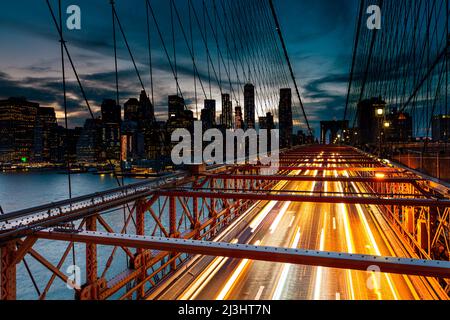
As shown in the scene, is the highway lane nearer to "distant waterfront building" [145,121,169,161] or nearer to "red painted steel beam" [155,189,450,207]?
"red painted steel beam" [155,189,450,207]

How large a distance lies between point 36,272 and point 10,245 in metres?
44.4

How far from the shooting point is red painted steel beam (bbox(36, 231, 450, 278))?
3.93m

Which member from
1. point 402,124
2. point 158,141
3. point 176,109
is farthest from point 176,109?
point 402,124

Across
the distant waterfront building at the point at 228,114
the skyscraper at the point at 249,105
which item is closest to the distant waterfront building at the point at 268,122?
the skyscraper at the point at 249,105

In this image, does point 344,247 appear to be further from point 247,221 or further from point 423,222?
point 247,221

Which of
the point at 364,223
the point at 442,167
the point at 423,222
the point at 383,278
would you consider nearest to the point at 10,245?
the point at 442,167

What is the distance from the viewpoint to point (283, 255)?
4414 mm

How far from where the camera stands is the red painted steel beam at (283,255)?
3929mm

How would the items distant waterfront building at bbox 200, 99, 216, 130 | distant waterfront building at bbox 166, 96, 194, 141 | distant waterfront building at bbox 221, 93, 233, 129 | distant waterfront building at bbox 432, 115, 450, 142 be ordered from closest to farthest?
distant waterfront building at bbox 432, 115, 450, 142, distant waterfront building at bbox 166, 96, 194, 141, distant waterfront building at bbox 200, 99, 216, 130, distant waterfront building at bbox 221, 93, 233, 129

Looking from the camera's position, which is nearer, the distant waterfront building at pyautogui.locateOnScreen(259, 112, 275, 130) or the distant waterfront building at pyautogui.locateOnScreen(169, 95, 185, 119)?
the distant waterfront building at pyautogui.locateOnScreen(169, 95, 185, 119)

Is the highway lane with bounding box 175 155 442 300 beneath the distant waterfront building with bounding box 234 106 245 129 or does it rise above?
beneath

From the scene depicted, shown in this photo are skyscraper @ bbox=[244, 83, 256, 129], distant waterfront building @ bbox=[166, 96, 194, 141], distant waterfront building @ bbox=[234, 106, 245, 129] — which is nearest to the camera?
distant waterfront building @ bbox=[166, 96, 194, 141]

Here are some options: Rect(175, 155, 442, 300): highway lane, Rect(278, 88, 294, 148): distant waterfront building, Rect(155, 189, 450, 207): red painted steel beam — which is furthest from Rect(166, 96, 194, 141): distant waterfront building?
Rect(278, 88, 294, 148): distant waterfront building

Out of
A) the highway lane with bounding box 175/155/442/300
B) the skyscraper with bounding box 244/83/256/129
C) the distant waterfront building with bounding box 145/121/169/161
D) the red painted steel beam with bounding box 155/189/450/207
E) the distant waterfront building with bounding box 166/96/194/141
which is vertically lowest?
the highway lane with bounding box 175/155/442/300
